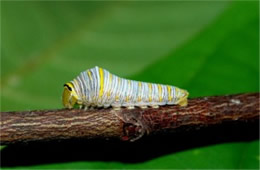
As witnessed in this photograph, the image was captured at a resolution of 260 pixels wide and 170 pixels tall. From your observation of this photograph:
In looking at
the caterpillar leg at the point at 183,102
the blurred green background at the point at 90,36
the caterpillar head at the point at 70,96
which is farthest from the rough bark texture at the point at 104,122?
the blurred green background at the point at 90,36

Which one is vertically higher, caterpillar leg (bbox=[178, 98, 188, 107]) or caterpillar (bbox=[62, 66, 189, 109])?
caterpillar (bbox=[62, 66, 189, 109])

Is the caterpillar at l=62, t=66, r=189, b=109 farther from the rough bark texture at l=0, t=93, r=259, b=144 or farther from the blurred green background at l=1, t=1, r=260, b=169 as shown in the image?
the blurred green background at l=1, t=1, r=260, b=169

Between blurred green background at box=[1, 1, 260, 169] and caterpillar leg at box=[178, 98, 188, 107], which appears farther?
blurred green background at box=[1, 1, 260, 169]

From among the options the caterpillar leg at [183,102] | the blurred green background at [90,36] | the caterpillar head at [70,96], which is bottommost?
the caterpillar leg at [183,102]

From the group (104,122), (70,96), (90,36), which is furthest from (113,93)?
(90,36)

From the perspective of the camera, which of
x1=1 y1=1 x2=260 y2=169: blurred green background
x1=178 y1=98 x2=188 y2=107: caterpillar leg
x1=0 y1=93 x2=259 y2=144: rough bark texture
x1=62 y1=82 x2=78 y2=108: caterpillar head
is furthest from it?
x1=1 y1=1 x2=260 y2=169: blurred green background

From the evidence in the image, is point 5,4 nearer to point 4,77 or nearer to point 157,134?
point 4,77

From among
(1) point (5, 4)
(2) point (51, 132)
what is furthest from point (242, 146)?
(1) point (5, 4)

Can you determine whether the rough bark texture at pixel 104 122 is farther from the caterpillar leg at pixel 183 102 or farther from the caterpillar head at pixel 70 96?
the caterpillar head at pixel 70 96

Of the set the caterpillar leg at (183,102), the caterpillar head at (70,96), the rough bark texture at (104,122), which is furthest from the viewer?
the caterpillar head at (70,96)

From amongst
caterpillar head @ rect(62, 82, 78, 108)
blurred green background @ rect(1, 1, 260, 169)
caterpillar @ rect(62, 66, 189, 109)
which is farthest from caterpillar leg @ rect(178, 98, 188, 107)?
blurred green background @ rect(1, 1, 260, 169)
